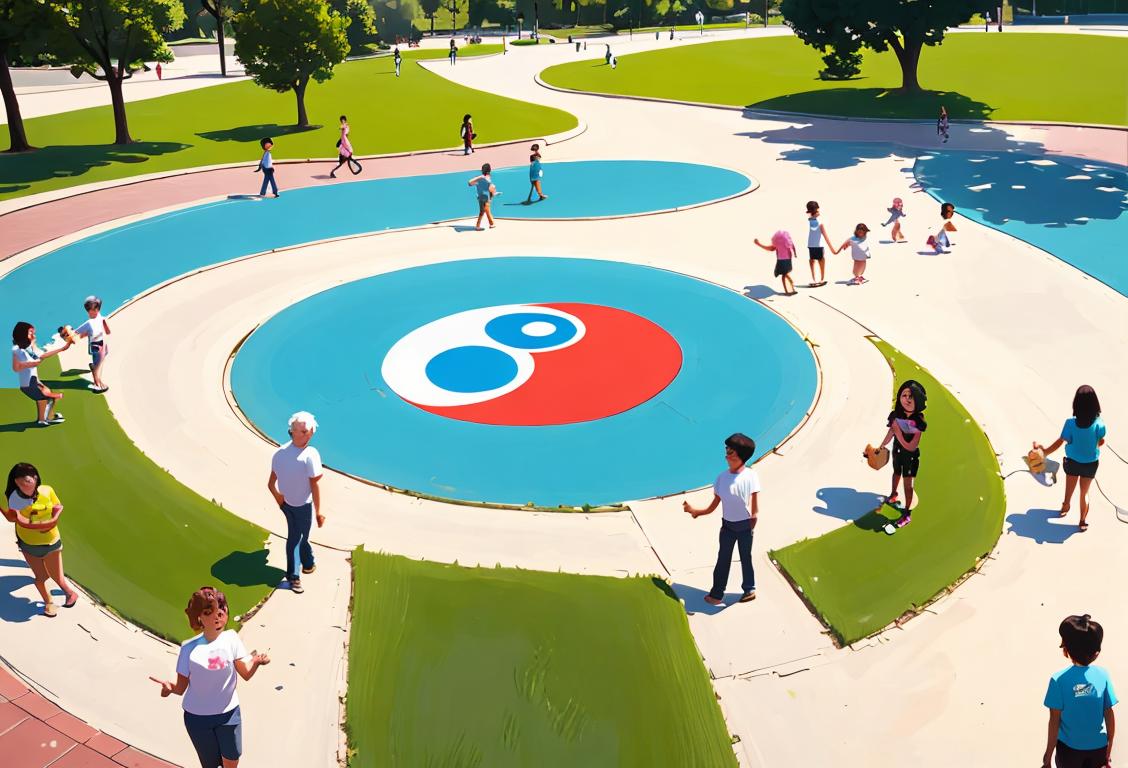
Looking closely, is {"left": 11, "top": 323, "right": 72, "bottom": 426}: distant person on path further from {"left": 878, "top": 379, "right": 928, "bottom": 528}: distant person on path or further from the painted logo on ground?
{"left": 878, "top": 379, "right": 928, "bottom": 528}: distant person on path

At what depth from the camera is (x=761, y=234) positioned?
25234 millimetres

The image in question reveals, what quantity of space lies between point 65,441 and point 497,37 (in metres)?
94.8

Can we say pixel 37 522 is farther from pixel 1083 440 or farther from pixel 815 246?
pixel 815 246

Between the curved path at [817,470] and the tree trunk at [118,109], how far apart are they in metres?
13.1

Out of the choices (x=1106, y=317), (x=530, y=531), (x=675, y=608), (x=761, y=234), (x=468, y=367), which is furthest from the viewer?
(x=761, y=234)

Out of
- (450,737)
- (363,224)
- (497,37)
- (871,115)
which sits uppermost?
(497,37)

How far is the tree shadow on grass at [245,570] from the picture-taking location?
10.8 m

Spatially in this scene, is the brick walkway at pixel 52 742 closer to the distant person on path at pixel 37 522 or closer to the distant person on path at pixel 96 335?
the distant person on path at pixel 37 522

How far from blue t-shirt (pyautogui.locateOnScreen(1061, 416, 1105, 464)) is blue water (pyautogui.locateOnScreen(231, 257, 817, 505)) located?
160 inches

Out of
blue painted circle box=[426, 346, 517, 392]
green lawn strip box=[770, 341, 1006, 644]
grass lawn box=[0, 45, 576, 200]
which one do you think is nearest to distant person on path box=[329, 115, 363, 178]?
grass lawn box=[0, 45, 576, 200]

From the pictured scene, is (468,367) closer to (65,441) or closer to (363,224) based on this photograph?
(65,441)

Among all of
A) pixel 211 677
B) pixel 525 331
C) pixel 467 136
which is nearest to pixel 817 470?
pixel 525 331

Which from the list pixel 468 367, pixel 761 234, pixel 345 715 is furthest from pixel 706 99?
pixel 345 715

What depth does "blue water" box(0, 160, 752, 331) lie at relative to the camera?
2188cm
